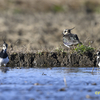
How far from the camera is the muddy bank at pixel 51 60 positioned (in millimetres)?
11914

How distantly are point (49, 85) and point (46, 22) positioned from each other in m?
19.5

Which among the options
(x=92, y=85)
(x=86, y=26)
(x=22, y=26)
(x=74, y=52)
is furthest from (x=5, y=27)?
(x=92, y=85)

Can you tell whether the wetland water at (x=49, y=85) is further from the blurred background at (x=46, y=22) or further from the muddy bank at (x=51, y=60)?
the blurred background at (x=46, y=22)

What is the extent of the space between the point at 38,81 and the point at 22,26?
58.9ft

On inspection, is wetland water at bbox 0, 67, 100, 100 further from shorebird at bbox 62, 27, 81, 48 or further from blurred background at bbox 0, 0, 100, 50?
blurred background at bbox 0, 0, 100, 50

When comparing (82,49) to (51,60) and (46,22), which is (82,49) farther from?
(46,22)

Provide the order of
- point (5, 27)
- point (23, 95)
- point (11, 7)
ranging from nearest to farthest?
point (23, 95), point (5, 27), point (11, 7)

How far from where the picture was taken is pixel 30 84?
7832 millimetres

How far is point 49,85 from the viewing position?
7.71 m


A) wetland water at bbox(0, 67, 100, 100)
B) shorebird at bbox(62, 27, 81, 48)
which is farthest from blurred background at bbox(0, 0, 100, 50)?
wetland water at bbox(0, 67, 100, 100)

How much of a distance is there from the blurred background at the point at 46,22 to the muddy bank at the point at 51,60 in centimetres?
461

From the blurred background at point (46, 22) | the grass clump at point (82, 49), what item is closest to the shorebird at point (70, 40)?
the grass clump at point (82, 49)

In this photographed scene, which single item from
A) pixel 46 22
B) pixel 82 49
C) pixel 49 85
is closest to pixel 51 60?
pixel 82 49

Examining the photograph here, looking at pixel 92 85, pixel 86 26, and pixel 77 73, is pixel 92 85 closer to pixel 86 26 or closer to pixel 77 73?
pixel 77 73
